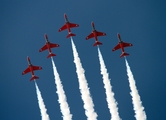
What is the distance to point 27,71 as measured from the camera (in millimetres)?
45031

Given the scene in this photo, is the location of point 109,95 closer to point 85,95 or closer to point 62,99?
point 85,95

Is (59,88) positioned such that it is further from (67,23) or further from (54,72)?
(67,23)

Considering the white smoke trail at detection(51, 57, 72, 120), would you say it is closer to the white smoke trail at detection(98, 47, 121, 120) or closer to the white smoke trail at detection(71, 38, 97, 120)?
the white smoke trail at detection(71, 38, 97, 120)

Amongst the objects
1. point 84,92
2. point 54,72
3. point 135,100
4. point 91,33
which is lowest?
point 135,100

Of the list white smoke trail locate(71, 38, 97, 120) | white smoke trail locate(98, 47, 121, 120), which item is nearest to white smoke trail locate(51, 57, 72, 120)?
white smoke trail locate(71, 38, 97, 120)

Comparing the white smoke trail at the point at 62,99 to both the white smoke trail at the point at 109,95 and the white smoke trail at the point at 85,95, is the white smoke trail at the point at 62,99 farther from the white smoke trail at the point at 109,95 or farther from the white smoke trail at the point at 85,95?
the white smoke trail at the point at 109,95

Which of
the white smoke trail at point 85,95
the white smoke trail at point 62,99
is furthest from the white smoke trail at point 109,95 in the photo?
the white smoke trail at point 62,99

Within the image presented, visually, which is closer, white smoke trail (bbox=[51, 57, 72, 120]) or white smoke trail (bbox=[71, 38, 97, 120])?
white smoke trail (bbox=[71, 38, 97, 120])

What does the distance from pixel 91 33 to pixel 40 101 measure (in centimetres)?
1274

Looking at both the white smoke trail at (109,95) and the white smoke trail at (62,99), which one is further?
the white smoke trail at (62,99)

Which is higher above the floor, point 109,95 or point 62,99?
point 62,99

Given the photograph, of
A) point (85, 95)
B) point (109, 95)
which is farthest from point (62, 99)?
point (109, 95)

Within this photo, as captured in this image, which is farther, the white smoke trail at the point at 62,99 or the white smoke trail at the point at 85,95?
the white smoke trail at the point at 62,99

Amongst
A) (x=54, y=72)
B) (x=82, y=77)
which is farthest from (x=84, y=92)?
(x=54, y=72)
